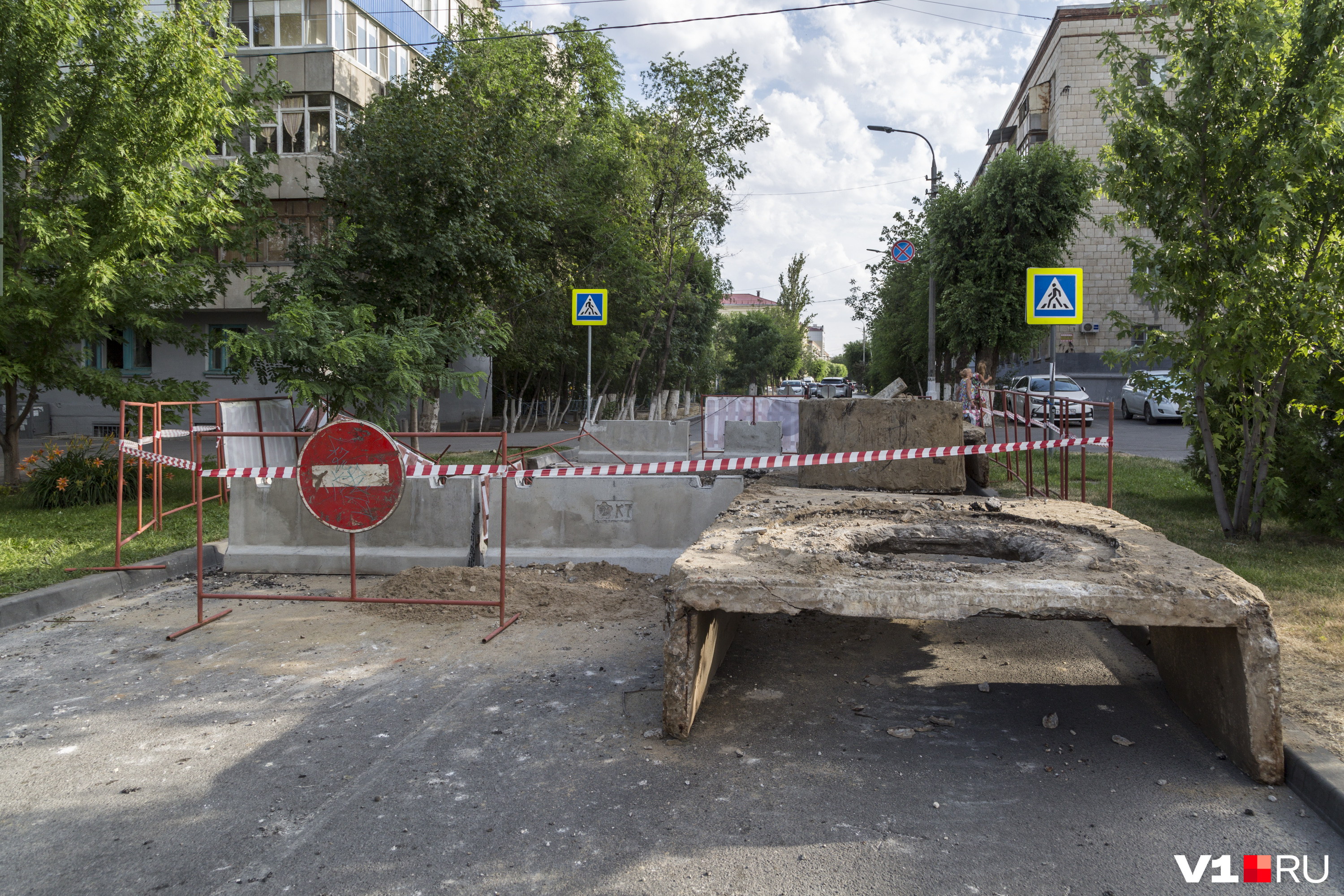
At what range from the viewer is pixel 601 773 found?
149 inches

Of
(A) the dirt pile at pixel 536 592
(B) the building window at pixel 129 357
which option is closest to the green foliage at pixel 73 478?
(A) the dirt pile at pixel 536 592

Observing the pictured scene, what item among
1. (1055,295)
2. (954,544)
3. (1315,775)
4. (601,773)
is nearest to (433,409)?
(1055,295)

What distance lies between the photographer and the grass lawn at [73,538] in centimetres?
732

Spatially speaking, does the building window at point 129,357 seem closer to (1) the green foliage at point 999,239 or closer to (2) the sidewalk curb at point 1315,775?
(1) the green foliage at point 999,239

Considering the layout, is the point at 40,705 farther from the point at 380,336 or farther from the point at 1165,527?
the point at 1165,527

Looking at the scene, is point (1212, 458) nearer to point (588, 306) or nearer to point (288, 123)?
point (588, 306)

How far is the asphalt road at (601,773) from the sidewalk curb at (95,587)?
0.75 meters

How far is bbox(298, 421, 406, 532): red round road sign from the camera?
6070mm

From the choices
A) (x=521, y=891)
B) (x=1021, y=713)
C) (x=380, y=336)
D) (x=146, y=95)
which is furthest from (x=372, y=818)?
(x=146, y=95)

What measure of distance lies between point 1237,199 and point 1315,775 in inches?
256

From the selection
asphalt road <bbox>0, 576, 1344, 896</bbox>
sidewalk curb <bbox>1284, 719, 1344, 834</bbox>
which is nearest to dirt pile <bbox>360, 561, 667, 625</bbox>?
asphalt road <bbox>0, 576, 1344, 896</bbox>

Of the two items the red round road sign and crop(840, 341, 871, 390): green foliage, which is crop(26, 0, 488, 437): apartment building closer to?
the red round road sign

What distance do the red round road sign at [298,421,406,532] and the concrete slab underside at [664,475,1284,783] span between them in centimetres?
229

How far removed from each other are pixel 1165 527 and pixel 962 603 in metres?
6.07
